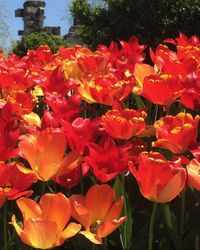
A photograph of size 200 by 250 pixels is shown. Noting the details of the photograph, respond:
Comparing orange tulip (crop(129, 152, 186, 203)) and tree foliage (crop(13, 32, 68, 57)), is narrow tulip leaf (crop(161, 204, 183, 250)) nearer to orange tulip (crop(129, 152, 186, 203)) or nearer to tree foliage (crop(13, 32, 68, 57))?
orange tulip (crop(129, 152, 186, 203))

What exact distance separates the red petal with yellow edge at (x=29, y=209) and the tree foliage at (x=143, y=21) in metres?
8.48

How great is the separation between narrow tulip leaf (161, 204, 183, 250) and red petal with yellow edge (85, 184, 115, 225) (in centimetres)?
11

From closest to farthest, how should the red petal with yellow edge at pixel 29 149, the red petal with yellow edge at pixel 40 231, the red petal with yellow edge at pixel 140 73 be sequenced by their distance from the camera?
1. the red petal with yellow edge at pixel 40 231
2. the red petal with yellow edge at pixel 29 149
3. the red petal with yellow edge at pixel 140 73

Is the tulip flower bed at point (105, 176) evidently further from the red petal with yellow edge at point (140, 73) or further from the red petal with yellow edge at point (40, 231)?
the red petal with yellow edge at point (140, 73)

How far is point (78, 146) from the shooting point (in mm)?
1250

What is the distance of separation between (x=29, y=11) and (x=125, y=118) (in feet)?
78.1

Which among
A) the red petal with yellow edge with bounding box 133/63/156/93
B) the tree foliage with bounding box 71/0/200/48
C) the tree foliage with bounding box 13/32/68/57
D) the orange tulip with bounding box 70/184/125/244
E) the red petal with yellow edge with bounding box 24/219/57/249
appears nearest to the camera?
the red petal with yellow edge with bounding box 24/219/57/249

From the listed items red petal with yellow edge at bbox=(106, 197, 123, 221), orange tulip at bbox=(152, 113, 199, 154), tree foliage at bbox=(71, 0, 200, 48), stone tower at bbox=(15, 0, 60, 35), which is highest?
orange tulip at bbox=(152, 113, 199, 154)

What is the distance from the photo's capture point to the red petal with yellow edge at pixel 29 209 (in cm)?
110

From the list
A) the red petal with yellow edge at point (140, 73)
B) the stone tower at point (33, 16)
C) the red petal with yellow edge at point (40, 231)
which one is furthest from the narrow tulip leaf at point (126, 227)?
the stone tower at point (33, 16)

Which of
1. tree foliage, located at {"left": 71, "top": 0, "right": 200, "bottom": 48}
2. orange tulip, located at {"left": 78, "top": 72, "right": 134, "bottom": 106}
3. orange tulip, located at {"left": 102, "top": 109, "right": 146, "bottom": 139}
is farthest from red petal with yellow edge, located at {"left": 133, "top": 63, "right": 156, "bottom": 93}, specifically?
tree foliage, located at {"left": 71, "top": 0, "right": 200, "bottom": 48}

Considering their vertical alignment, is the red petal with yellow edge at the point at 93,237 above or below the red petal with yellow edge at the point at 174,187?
below

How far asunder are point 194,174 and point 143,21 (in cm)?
878

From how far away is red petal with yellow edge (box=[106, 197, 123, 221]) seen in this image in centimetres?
113
